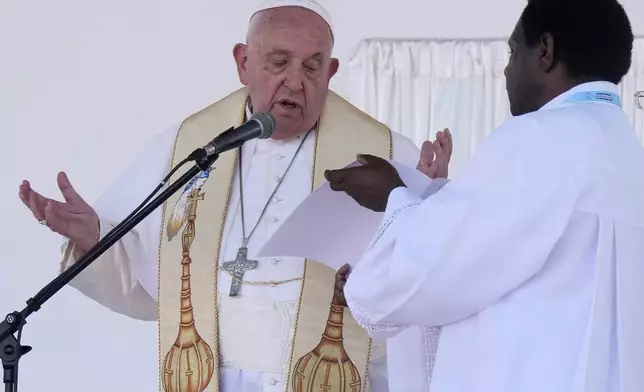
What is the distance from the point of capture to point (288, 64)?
3428 mm

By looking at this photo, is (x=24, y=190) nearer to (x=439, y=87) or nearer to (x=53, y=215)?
(x=53, y=215)

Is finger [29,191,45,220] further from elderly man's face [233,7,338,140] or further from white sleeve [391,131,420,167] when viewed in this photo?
white sleeve [391,131,420,167]

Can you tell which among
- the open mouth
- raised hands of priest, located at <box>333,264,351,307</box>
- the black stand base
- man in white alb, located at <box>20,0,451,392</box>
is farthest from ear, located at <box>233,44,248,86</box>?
the black stand base

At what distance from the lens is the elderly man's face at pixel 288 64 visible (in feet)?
11.2

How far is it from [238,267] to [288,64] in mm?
704

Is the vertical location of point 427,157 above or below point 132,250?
above

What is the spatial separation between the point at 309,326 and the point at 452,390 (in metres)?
1.01

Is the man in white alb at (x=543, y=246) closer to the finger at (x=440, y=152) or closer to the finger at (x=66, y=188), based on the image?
the finger at (x=440, y=152)

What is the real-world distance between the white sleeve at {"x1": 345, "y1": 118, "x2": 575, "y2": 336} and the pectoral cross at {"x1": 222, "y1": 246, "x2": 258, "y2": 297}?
3.63ft

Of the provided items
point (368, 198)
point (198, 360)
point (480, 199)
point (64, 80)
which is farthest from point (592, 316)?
point (64, 80)

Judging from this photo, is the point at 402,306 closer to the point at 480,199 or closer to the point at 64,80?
the point at 480,199

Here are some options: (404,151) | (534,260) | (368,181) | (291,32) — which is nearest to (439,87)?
(404,151)

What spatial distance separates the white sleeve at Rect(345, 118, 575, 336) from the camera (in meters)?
2.23

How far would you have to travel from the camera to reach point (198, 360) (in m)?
3.40
